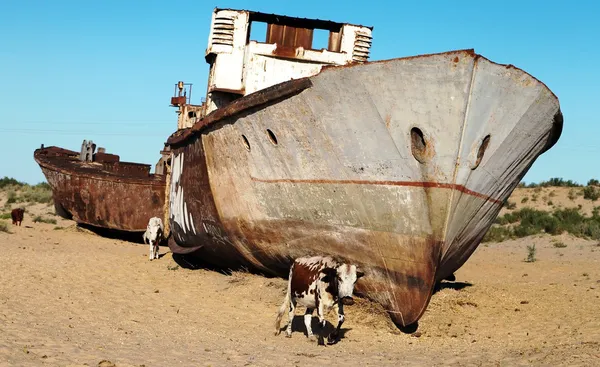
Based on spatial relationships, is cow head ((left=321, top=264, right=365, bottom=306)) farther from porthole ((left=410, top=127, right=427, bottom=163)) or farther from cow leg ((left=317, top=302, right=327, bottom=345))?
porthole ((left=410, top=127, right=427, bottom=163))

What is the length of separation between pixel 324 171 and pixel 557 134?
8.91 feet

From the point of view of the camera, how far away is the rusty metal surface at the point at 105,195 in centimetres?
1659

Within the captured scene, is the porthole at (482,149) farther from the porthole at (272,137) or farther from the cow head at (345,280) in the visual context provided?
the porthole at (272,137)

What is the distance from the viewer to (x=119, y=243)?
16891mm

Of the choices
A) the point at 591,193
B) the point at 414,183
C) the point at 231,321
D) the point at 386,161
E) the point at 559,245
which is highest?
the point at 591,193

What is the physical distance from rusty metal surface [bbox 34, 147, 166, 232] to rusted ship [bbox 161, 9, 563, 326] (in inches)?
266

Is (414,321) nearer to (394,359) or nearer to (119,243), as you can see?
(394,359)

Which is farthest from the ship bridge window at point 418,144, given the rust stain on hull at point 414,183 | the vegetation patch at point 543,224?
the vegetation patch at point 543,224

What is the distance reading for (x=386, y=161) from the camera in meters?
7.51

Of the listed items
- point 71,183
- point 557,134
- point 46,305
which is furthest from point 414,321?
point 71,183

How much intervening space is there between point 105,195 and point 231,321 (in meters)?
9.51

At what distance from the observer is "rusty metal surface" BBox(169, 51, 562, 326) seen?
7105 millimetres

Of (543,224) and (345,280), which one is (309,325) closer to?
(345,280)

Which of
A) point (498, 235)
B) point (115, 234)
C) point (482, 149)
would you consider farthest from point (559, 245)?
point (482, 149)
